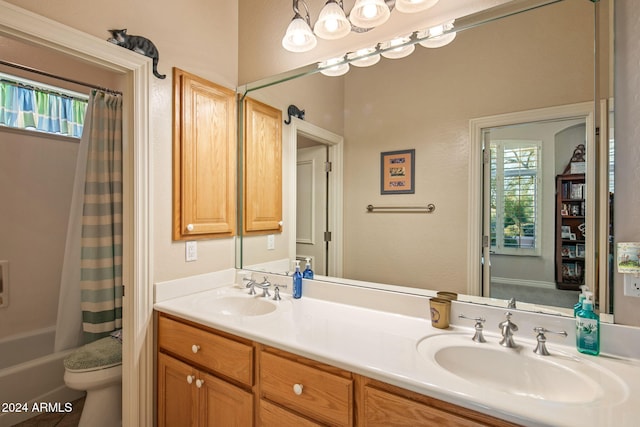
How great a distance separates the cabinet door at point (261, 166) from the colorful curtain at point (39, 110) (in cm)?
171

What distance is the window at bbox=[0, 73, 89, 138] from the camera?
2299 mm

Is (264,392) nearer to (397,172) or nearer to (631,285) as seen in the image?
(397,172)

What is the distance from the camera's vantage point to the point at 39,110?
2.44 meters

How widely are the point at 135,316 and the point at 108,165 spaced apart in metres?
1.11

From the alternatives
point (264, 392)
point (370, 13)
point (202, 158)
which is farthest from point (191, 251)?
point (370, 13)

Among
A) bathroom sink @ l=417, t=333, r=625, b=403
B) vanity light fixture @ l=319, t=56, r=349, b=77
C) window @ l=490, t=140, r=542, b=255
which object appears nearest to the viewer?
bathroom sink @ l=417, t=333, r=625, b=403

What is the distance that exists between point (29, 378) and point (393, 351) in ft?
8.27

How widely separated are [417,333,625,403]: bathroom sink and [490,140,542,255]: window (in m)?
0.37

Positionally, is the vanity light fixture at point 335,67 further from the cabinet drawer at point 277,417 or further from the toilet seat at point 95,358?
the toilet seat at point 95,358

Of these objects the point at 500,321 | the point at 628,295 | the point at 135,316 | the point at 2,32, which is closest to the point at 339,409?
the point at 500,321

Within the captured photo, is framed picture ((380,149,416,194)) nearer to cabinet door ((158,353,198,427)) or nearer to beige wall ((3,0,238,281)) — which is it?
beige wall ((3,0,238,281))

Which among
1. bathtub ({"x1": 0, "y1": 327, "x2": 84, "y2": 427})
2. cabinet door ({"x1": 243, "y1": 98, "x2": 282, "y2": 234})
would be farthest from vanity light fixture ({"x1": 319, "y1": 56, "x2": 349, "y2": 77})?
bathtub ({"x1": 0, "y1": 327, "x2": 84, "y2": 427})

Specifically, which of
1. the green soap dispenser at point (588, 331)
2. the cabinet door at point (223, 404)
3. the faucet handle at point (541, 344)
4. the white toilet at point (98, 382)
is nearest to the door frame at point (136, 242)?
the white toilet at point (98, 382)

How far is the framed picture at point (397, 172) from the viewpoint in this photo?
1.42 metres
